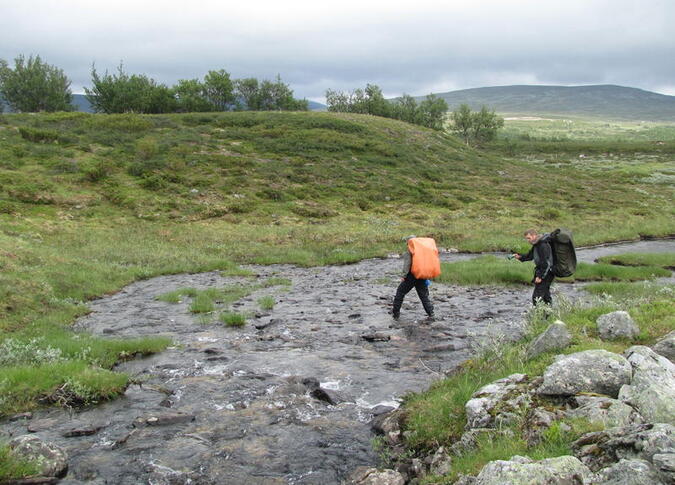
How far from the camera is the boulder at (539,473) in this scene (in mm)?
5066

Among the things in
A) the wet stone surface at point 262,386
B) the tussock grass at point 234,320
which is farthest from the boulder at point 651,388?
the tussock grass at point 234,320

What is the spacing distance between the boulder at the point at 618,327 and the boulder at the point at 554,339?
107 centimetres

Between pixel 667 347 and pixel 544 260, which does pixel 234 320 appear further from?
pixel 667 347

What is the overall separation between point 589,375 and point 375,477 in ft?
11.5

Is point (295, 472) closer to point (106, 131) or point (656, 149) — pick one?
point (106, 131)

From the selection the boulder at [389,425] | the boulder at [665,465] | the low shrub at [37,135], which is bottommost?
the boulder at [389,425]

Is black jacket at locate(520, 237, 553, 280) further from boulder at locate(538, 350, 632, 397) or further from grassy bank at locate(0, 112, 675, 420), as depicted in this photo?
grassy bank at locate(0, 112, 675, 420)

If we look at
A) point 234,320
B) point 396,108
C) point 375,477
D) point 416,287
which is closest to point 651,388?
point 375,477

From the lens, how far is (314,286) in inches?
878

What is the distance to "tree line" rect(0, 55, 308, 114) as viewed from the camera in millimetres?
88688

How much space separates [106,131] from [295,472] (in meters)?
55.5

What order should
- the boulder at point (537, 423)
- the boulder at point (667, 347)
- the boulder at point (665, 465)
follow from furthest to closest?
the boulder at point (667, 347), the boulder at point (537, 423), the boulder at point (665, 465)

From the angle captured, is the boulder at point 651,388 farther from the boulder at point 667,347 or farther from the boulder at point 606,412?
the boulder at point 667,347

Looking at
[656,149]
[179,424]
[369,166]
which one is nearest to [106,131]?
[369,166]
